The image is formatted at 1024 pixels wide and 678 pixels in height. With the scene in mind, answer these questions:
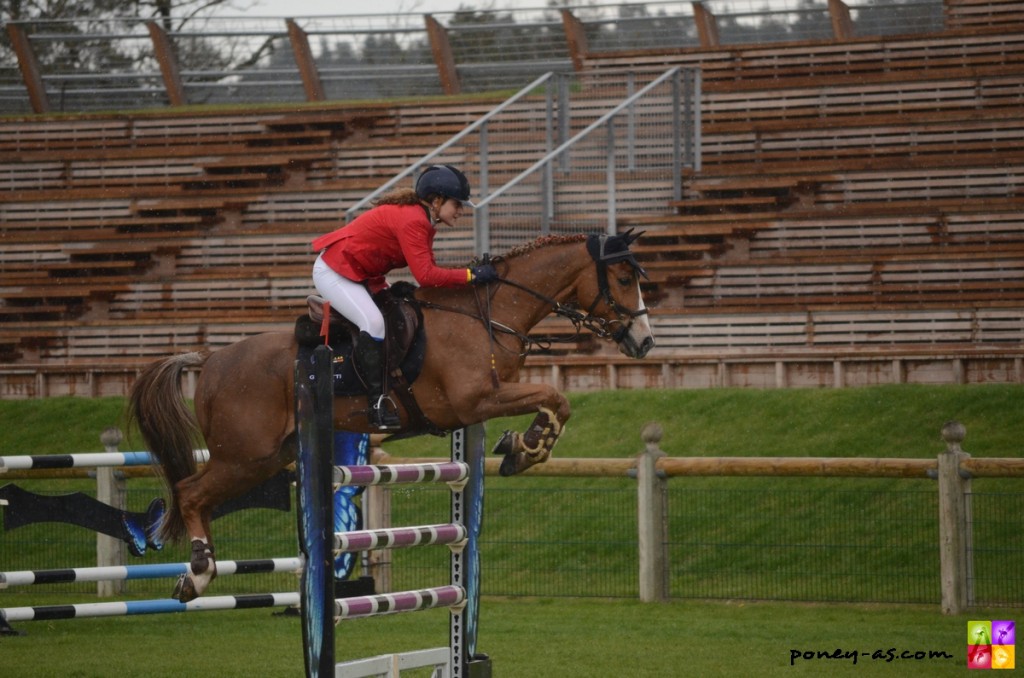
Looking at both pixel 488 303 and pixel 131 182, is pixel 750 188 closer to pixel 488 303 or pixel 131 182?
pixel 131 182

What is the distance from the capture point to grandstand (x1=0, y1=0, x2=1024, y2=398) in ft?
50.3

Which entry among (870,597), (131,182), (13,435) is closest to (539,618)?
(870,597)

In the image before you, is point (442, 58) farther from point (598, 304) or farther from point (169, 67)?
point (598, 304)

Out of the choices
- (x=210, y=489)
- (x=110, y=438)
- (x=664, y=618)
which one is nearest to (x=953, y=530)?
(x=664, y=618)

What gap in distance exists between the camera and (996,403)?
1314cm

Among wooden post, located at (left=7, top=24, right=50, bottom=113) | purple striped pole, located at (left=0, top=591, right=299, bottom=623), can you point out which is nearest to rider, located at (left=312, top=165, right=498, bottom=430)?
purple striped pole, located at (left=0, top=591, right=299, bottom=623)

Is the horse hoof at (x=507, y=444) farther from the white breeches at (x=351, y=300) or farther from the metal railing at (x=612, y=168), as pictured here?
the metal railing at (x=612, y=168)

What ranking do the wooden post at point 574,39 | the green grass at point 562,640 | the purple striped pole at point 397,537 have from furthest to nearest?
the wooden post at point 574,39, the green grass at point 562,640, the purple striped pole at point 397,537

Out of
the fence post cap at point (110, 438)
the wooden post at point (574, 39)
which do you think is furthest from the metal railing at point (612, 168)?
the fence post cap at point (110, 438)

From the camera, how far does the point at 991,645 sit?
809 centimetres

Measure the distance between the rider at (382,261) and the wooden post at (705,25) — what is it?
1365 cm

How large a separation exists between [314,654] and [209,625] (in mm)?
4525

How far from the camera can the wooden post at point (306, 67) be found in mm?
22344

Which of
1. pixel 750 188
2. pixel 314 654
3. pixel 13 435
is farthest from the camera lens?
pixel 750 188
